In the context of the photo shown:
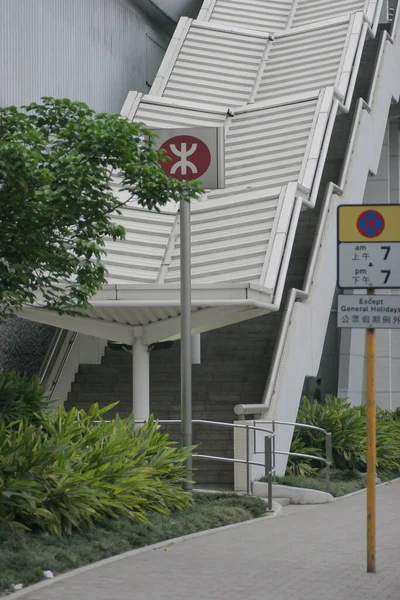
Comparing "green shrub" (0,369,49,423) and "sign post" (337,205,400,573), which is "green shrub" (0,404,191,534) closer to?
"green shrub" (0,369,49,423)

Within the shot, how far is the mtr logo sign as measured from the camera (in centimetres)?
1455

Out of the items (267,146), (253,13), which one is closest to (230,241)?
(267,146)

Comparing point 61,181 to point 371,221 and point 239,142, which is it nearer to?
point 371,221

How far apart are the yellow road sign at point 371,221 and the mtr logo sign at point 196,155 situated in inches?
184

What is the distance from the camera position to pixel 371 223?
33.1 feet

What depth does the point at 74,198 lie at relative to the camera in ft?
35.9

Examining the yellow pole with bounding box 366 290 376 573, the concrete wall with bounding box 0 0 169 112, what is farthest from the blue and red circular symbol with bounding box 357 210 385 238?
the concrete wall with bounding box 0 0 169 112

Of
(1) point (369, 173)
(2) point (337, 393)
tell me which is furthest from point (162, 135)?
(2) point (337, 393)

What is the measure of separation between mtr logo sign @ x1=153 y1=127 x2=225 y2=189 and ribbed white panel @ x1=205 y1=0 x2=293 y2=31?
15959 millimetres

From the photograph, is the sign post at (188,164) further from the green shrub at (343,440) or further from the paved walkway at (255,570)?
the green shrub at (343,440)

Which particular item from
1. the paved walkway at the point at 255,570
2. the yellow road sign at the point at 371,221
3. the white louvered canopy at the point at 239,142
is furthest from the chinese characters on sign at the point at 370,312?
the white louvered canopy at the point at 239,142

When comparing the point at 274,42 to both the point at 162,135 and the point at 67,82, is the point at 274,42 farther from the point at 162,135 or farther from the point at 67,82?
the point at 162,135

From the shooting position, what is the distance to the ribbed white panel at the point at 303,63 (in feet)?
87.1

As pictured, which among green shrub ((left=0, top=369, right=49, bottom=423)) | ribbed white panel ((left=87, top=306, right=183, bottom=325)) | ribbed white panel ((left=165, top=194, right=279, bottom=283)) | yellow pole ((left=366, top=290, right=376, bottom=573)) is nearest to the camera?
yellow pole ((left=366, top=290, right=376, bottom=573))
